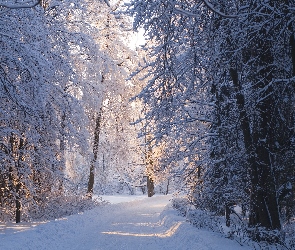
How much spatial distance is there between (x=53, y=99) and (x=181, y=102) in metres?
6.34

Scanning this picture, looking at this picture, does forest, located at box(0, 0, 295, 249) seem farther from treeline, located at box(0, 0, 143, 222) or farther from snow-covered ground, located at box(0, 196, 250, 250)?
snow-covered ground, located at box(0, 196, 250, 250)

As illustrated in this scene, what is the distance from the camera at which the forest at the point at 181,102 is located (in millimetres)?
7059

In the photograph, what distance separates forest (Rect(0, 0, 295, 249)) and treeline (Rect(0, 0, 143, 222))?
69 mm

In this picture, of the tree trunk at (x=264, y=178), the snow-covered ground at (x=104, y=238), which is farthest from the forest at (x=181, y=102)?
the snow-covered ground at (x=104, y=238)

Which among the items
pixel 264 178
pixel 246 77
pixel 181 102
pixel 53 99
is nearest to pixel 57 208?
pixel 53 99

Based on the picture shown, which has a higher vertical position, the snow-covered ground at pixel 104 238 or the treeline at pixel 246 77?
the treeline at pixel 246 77

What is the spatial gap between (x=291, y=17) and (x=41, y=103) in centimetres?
791

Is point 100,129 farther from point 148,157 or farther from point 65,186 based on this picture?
point 148,157

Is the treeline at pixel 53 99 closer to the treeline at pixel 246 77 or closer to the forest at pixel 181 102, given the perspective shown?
the forest at pixel 181 102

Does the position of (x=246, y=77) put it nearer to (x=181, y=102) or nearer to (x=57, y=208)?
(x=181, y=102)

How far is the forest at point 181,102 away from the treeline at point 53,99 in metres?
0.07

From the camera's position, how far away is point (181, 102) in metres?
11.4

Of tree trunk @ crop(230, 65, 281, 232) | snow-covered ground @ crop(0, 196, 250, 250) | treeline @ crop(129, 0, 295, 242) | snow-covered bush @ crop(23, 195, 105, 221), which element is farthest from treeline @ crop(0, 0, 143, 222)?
tree trunk @ crop(230, 65, 281, 232)

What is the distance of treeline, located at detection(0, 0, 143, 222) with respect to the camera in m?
10.4
